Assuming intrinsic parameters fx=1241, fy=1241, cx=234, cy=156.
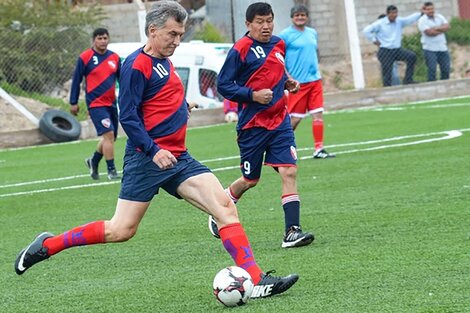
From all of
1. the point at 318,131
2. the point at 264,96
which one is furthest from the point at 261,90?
the point at 318,131

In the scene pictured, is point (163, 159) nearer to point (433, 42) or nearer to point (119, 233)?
point (119, 233)

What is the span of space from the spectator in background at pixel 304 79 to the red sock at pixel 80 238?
840 cm

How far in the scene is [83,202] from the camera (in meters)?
13.6

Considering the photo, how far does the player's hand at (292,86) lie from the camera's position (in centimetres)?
979

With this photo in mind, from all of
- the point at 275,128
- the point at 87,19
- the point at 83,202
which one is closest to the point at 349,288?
the point at 275,128

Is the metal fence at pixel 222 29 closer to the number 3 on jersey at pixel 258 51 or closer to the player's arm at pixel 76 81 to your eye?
the player's arm at pixel 76 81

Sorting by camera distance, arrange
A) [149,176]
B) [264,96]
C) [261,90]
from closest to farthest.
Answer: [149,176]
[264,96]
[261,90]

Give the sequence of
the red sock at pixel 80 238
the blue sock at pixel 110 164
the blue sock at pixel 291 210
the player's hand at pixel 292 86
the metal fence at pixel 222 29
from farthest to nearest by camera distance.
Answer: the metal fence at pixel 222 29 → the blue sock at pixel 110 164 → the player's hand at pixel 292 86 → the blue sock at pixel 291 210 → the red sock at pixel 80 238

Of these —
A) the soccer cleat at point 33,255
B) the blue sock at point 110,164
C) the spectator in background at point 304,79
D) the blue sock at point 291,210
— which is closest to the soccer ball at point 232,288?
the soccer cleat at point 33,255

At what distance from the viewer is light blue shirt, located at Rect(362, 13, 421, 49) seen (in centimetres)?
2711

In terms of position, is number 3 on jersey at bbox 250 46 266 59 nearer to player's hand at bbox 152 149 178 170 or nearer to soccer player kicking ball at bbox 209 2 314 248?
soccer player kicking ball at bbox 209 2 314 248

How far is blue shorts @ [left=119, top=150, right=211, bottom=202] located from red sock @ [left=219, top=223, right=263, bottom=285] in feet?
1.41

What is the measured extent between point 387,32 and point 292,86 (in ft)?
58.4

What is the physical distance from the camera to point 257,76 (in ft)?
32.6
